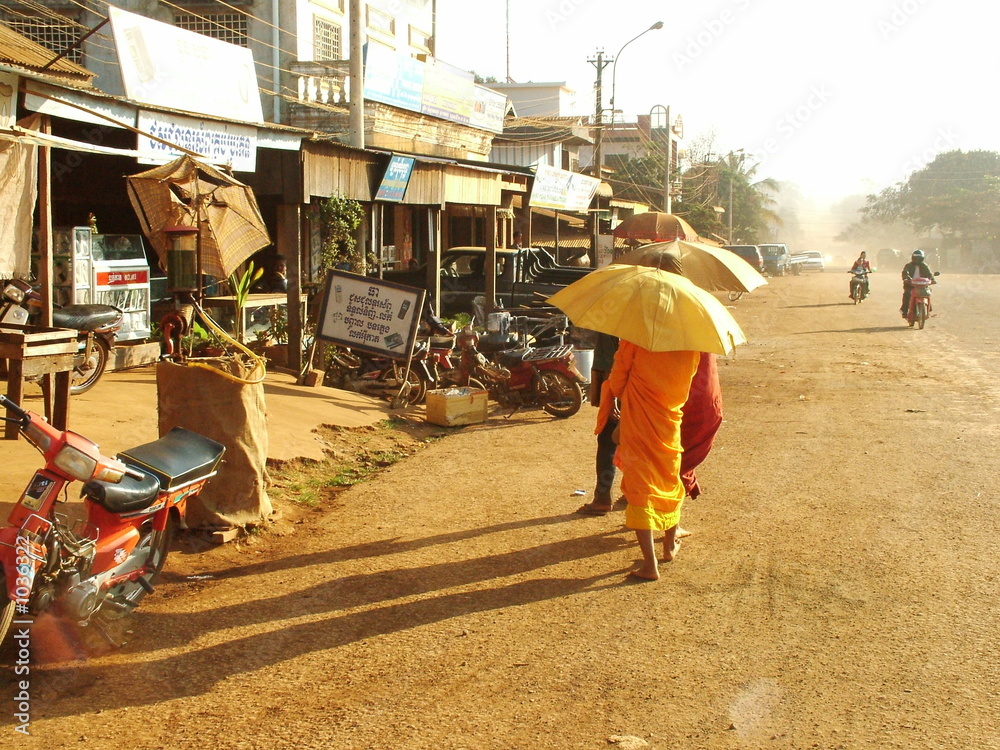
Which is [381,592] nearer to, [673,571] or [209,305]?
[673,571]

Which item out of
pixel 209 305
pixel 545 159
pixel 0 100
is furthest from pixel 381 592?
pixel 545 159

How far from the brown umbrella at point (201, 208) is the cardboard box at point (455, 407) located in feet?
9.22

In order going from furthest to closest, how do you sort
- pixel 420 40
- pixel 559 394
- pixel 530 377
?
pixel 420 40
pixel 530 377
pixel 559 394

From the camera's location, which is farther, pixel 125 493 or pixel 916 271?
pixel 916 271

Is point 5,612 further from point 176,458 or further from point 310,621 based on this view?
point 310,621

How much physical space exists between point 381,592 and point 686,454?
208 centimetres

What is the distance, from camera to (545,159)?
36906 mm

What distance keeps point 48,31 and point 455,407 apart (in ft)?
64.0

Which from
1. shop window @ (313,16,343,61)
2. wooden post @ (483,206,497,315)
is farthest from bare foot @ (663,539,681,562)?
shop window @ (313,16,343,61)

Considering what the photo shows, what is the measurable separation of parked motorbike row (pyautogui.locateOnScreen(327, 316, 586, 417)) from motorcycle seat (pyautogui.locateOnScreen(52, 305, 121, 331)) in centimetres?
315

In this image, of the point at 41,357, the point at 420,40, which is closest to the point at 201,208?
the point at 41,357

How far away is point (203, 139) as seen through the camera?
10109 millimetres

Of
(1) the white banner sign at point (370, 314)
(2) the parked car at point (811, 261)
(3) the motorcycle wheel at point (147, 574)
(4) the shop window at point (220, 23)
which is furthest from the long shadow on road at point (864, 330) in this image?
(2) the parked car at point (811, 261)

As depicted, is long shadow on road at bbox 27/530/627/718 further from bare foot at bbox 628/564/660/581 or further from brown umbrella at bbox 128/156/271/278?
brown umbrella at bbox 128/156/271/278
